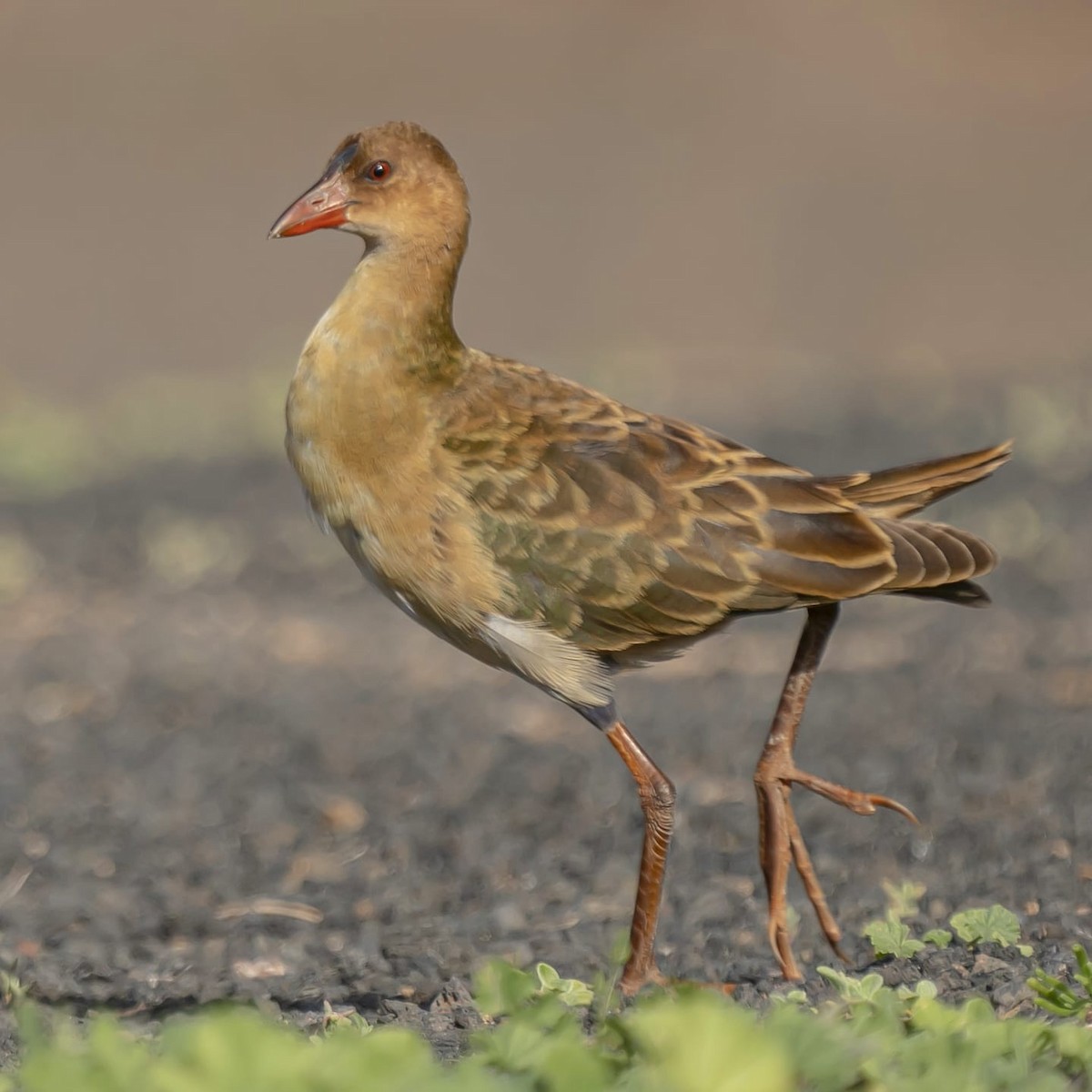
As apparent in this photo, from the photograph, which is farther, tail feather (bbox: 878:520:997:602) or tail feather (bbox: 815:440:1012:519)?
tail feather (bbox: 815:440:1012:519)

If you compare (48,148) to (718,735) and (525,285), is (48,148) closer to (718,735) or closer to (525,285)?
(525,285)

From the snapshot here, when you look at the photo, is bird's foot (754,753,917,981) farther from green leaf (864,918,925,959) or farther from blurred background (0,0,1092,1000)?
blurred background (0,0,1092,1000)

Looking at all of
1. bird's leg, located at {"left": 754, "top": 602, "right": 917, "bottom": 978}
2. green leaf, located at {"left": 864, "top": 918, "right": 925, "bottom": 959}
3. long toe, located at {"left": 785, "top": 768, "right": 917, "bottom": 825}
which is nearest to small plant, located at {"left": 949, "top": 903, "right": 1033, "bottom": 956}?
green leaf, located at {"left": 864, "top": 918, "right": 925, "bottom": 959}

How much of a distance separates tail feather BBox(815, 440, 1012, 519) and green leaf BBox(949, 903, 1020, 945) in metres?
1.35

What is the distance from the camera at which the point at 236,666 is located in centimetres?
992

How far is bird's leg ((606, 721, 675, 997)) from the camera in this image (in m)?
5.50

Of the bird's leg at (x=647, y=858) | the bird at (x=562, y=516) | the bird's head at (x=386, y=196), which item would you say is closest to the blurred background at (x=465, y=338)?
the bird's leg at (x=647, y=858)

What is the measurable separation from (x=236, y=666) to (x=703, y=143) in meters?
18.4

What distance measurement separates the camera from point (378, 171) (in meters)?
6.08

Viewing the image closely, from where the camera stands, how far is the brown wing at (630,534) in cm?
573

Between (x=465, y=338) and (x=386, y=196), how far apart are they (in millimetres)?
13614

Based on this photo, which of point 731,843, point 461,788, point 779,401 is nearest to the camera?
point 731,843

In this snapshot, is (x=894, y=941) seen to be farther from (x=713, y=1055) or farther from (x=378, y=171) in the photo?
(x=378, y=171)

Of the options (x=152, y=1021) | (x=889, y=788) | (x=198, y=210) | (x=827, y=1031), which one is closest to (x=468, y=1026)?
(x=152, y=1021)
